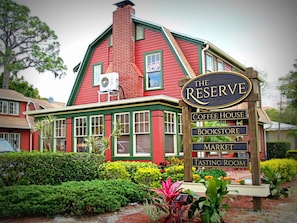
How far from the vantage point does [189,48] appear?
39.6 feet

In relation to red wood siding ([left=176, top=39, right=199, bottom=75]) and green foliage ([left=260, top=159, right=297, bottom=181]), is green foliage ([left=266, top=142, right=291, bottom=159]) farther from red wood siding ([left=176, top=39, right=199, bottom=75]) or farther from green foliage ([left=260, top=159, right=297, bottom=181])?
red wood siding ([left=176, top=39, right=199, bottom=75])

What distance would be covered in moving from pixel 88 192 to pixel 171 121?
18.9ft

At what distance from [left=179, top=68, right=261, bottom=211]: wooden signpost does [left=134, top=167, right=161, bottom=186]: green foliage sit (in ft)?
8.01

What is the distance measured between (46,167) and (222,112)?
4.45 metres

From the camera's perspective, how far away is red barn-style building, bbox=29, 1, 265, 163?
1044 cm

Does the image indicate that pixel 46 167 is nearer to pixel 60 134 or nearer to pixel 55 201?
pixel 55 201

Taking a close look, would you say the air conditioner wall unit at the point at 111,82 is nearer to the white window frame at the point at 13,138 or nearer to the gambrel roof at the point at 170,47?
the gambrel roof at the point at 170,47

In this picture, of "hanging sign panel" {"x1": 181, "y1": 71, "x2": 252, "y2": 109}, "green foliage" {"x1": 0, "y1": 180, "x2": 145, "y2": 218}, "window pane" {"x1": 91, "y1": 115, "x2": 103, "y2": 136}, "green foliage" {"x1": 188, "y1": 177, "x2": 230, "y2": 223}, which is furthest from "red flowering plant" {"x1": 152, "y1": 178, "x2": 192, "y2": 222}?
"window pane" {"x1": 91, "y1": 115, "x2": 103, "y2": 136}

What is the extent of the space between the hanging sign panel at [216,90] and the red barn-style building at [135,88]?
380 cm

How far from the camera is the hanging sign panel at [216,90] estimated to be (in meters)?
5.57

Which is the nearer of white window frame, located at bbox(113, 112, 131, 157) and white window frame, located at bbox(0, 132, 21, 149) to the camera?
white window frame, located at bbox(113, 112, 131, 157)

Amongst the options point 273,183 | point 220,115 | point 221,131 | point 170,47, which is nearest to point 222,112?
point 220,115

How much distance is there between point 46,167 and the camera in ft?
24.2

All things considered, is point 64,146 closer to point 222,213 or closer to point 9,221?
point 9,221
